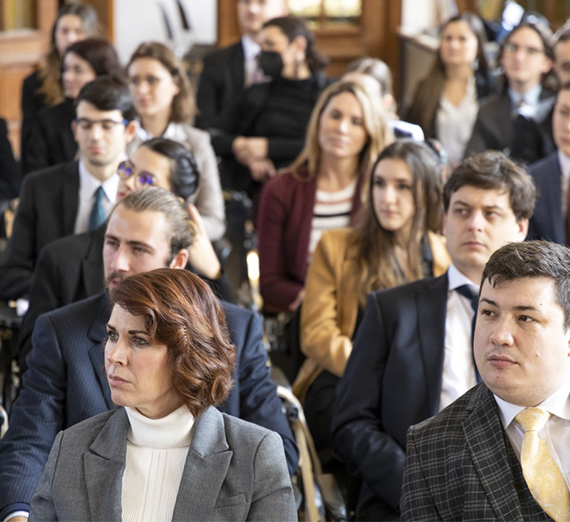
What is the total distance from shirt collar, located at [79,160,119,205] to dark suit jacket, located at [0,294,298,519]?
1.25m

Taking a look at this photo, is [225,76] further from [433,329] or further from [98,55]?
[433,329]

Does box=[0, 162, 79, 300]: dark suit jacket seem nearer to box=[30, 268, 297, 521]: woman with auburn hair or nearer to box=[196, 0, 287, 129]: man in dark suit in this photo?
box=[30, 268, 297, 521]: woman with auburn hair

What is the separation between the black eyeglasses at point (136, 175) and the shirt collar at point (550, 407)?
5.03 ft

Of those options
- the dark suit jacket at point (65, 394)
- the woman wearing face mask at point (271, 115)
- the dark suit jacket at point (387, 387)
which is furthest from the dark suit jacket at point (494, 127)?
the dark suit jacket at point (65, 394)

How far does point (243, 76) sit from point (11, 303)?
102 inches

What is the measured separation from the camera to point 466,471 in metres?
1.83

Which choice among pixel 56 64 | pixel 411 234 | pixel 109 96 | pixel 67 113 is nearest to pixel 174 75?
pixel 67 113

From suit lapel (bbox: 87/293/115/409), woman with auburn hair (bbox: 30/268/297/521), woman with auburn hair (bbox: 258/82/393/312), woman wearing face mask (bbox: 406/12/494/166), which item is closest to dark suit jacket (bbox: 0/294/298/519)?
suit lapel (bbox: 87/293/115/409)

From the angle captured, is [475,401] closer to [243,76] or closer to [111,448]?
[111,448]

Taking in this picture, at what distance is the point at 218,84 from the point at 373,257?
2.76m

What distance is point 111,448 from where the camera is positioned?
1876mm

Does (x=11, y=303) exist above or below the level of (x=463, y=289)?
below

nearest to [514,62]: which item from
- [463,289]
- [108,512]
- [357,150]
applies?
[357,150]

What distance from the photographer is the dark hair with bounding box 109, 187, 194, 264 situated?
2.52 metres
